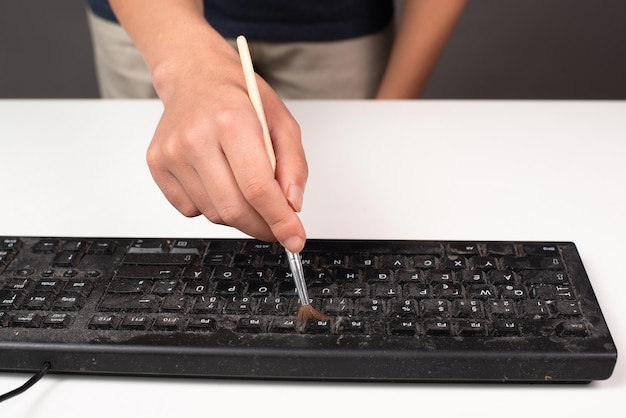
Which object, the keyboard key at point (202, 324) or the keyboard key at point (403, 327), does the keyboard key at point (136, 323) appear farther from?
the keyboard key at point (403, 327)

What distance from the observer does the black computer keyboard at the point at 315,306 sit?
0.42 m

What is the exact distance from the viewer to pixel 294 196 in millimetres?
483

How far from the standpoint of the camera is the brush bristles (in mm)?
444

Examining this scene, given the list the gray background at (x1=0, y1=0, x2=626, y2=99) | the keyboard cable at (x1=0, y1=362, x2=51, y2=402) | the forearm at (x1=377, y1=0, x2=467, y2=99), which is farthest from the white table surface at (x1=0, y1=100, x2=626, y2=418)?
the gray background at (x1=0, y1=0, x2=626, y2=99)

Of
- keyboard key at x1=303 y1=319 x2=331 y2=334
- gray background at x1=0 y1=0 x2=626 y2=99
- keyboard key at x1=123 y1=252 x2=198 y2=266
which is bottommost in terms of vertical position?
keyboard key at x1=303 y1=319 x2=331 y2=334

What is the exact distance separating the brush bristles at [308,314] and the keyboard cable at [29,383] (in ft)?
0.47

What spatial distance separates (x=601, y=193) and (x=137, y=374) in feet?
1.27

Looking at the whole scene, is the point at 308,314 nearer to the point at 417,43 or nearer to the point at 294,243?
the point at 294,243

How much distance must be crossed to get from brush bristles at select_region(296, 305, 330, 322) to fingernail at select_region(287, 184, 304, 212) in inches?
2.6

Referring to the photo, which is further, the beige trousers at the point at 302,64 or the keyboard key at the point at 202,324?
the beige trousers at the point at 302,64

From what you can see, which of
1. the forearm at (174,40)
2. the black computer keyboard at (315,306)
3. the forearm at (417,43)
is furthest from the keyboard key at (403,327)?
the forearm at (417,43)

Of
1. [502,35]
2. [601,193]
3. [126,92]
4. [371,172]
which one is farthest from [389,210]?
[502,35]

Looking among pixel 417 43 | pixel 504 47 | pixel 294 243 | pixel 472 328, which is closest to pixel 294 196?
pixel 294 243

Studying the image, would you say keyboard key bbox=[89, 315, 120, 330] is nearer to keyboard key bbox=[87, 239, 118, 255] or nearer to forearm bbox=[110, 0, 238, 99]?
keyboard key bbox=[87, 239, 118, 255]
